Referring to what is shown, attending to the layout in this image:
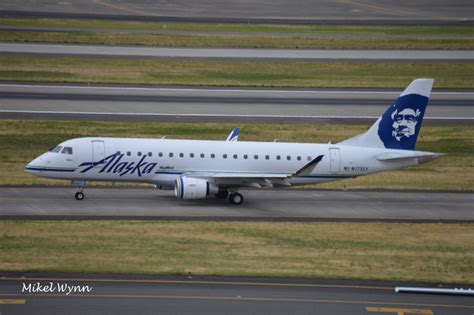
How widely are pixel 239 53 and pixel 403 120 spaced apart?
130 ft

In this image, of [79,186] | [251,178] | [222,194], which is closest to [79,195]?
[79,186]

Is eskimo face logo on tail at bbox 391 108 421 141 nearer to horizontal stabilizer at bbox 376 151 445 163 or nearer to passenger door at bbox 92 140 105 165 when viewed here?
horizontal stabilizer at bbox 376 151 445 163

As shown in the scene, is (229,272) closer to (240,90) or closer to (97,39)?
(240,90)

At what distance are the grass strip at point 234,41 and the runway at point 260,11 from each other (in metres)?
10.2

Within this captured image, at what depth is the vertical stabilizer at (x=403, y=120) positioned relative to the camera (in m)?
52.9

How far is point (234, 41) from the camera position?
95938 mm

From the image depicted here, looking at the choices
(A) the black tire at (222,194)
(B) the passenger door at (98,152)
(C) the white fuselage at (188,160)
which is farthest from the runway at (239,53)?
(B) the passenger door at (98,152)

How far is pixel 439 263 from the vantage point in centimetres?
4047

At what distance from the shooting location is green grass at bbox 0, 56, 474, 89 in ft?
267

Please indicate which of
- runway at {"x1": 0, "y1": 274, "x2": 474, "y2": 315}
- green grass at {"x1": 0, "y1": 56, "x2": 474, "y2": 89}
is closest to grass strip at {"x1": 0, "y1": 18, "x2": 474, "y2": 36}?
green grass at {"x1": 0, "y1": 56, "x2": 474, "y2": 89}

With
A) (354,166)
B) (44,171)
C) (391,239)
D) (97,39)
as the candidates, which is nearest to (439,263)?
(391,239)

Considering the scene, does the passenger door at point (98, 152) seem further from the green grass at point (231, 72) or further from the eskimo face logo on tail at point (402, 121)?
the green grass at point (231, 72)

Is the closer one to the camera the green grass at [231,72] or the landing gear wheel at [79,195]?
the landing gear wheel at [79,195]

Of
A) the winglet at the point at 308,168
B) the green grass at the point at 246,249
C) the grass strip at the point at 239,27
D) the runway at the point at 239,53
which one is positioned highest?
the grass strip at the point at 239,27
